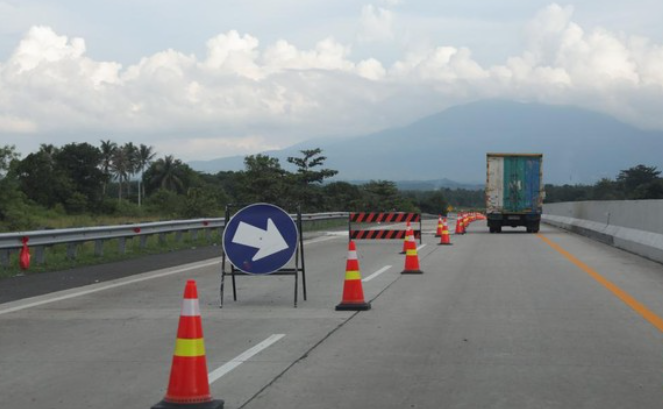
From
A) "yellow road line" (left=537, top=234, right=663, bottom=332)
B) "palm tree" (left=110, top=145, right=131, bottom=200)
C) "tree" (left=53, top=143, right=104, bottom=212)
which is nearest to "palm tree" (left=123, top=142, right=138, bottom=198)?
"palm tree" (left=110, top=145, right=131, bottom=200)

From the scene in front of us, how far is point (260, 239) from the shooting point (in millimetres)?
11375

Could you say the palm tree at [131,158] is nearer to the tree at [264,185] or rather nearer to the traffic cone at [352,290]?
the tree at [264,185]

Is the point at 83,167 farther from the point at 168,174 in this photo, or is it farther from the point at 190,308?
the point at 190,308

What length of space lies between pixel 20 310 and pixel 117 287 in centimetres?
284

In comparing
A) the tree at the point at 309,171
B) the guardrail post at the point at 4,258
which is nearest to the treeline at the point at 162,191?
the tree at the point at 309,171

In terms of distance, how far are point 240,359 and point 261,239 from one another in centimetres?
386

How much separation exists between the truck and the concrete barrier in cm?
203

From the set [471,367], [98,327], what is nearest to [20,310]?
[98,327]

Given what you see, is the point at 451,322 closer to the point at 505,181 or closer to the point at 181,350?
the point at 181,350

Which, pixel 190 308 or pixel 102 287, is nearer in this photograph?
pixel 190 308

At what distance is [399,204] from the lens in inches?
4766

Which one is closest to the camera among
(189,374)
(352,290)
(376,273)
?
(189,374)

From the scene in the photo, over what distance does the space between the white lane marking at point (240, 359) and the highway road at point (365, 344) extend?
2 cm

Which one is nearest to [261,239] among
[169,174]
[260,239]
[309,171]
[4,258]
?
[260,239]
